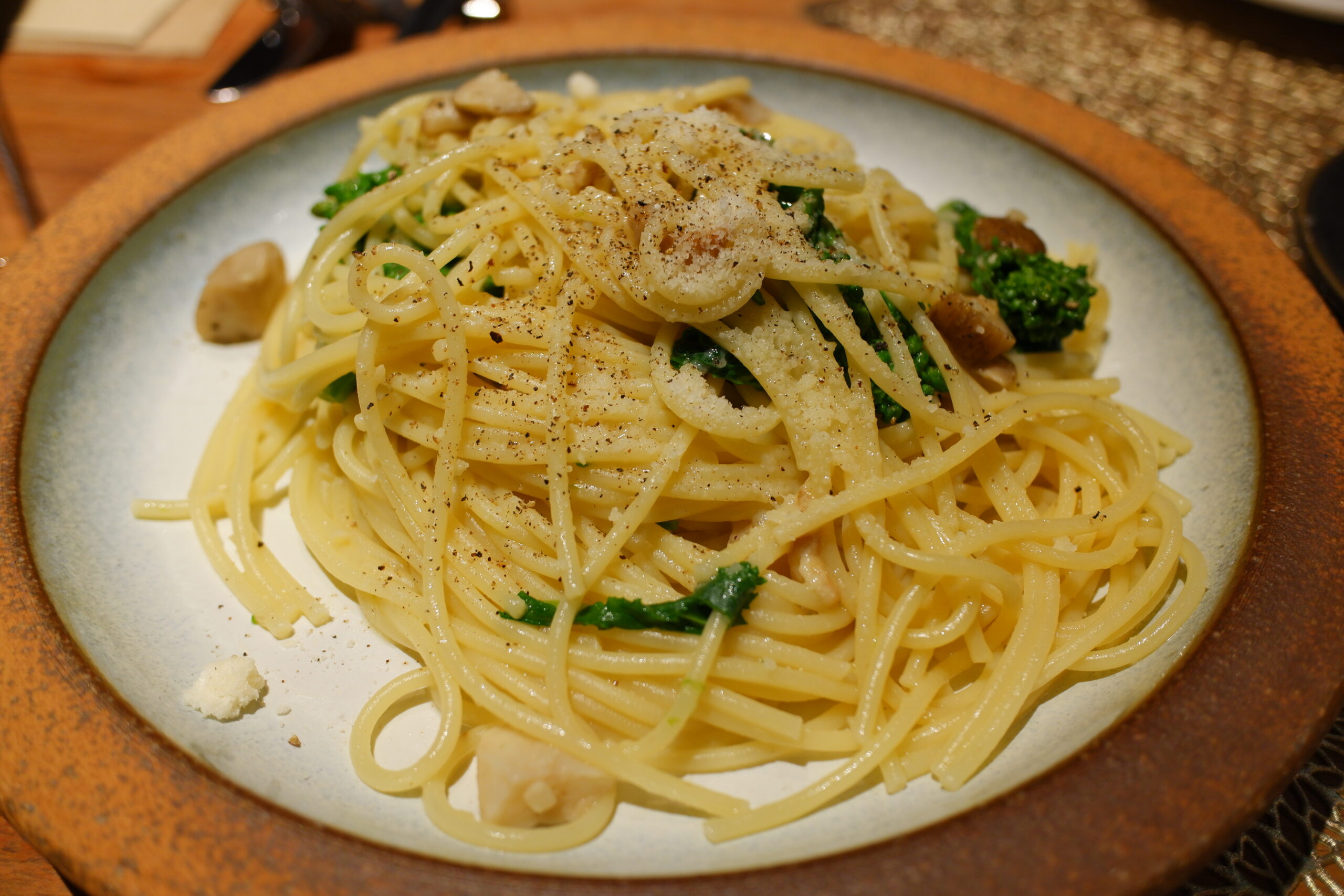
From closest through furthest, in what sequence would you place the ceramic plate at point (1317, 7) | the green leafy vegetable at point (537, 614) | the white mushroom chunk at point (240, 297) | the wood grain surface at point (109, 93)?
the green leafy vegetable at point (537, 614), the white mushroom chunk at point (240, 297), the wood grain surface at point (109, 93), the ceramic plate at point (1317, 7)

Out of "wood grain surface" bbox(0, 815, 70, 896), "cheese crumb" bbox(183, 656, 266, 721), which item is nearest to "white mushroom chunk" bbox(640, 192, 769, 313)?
"cheese crumb" bbox(183, 656, 266, 721)

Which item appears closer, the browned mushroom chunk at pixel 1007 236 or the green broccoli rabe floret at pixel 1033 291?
the green broccoli rabe floret at pixel 1033 291

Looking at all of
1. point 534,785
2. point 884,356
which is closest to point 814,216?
point 884,356

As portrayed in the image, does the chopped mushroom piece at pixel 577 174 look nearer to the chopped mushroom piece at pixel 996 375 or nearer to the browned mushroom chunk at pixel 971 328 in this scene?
the browned mushroom chunk at pixel 971 328

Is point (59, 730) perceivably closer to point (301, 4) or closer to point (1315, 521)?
point (1315, 521)

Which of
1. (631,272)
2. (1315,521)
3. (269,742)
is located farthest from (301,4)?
(1315,521)

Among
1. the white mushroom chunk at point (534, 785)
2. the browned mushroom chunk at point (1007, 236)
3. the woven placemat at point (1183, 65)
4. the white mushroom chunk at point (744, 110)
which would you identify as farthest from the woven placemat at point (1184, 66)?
the white mushroom chunk at point (534, 785)
